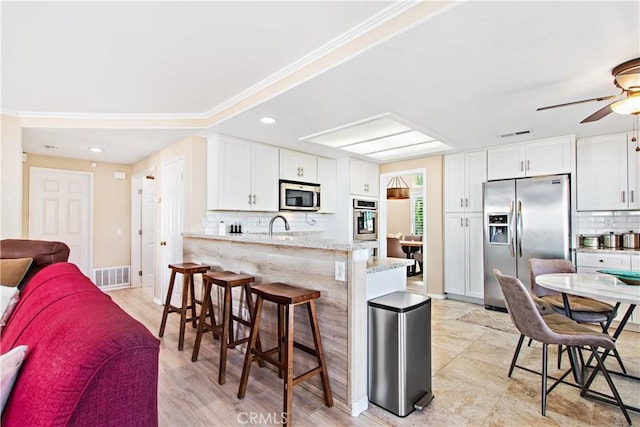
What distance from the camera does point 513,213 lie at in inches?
160

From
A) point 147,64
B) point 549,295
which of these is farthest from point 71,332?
point 549,295

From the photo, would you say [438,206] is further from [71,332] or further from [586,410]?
[71,332]

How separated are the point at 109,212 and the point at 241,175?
304 centimetres

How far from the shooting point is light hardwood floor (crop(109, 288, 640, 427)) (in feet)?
6.41

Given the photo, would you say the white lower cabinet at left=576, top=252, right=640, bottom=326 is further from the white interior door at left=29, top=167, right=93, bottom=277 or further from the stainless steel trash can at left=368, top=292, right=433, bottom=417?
the white interior door at left=29, top=167, right=93, bottom=277

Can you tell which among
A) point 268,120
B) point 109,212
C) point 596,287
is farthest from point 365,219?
point 109,212

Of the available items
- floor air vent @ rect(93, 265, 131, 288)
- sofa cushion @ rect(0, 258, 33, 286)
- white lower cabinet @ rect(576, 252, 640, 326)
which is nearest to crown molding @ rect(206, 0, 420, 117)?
sofa cushion @ rect(0, 258, 33, 286)

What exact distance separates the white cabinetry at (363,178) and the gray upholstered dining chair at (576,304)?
2705 millimetres

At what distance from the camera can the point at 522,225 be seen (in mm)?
3998

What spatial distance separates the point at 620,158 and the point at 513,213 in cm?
127

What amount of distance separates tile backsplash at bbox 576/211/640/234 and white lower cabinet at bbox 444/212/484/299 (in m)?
1.22

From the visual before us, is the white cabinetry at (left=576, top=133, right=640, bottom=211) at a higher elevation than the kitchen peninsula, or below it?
higher

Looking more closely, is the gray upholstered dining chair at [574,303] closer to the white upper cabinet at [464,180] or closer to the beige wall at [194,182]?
the white upper cabinet at [464,180]

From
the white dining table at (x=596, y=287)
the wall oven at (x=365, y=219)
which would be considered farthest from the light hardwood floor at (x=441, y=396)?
the wall oven at (x=365, y=219)
